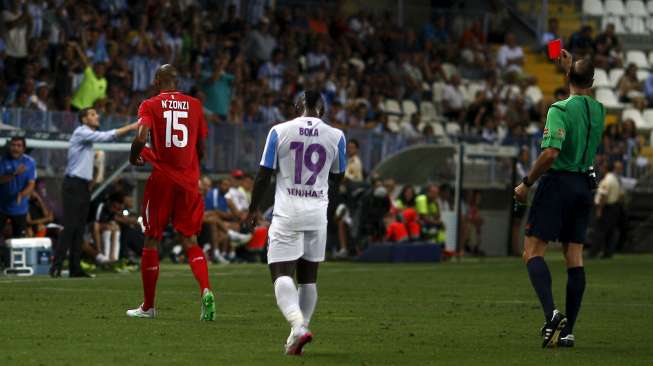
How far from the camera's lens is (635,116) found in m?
41.7

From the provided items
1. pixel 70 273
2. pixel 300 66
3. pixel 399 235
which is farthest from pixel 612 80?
pixel 70 273

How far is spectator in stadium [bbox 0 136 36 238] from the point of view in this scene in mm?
23281

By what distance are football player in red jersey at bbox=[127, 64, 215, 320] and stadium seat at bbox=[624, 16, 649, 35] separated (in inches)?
1265

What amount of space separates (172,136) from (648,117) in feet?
94.3

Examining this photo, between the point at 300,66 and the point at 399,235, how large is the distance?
6.68m

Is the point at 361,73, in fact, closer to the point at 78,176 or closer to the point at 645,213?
the point at 645,213

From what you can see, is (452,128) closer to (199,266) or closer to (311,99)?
(199,266)

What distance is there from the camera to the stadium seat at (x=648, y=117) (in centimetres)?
4159

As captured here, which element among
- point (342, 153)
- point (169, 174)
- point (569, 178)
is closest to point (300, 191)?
point (342, 153)

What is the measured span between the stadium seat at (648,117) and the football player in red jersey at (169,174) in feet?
92.8

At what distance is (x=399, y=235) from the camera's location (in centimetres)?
3039

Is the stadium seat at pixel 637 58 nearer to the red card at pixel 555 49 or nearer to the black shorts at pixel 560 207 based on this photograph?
the red card at pixel 555 49

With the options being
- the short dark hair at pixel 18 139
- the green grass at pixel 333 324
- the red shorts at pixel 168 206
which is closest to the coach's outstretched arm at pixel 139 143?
the red shorts at pixel 168 206

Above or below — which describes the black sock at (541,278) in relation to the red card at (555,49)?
below
